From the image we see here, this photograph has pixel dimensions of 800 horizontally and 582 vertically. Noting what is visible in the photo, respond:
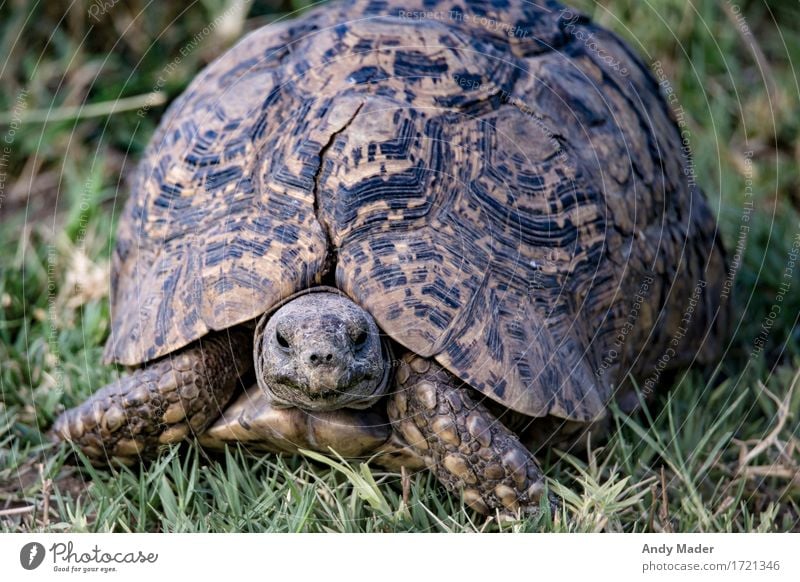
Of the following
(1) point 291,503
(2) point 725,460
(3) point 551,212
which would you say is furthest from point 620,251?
(1) point 291,503

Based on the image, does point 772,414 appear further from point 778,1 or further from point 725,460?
point 778,1

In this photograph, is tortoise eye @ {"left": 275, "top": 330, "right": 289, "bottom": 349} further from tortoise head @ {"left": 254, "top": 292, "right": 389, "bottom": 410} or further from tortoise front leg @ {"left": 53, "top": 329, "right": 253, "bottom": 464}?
tortoise front leg @ {"left": 53, "top": 329, "right": 253, "bottom": 464}

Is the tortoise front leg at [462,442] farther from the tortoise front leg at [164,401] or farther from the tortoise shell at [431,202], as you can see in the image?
the tortoise front leg at [164,401]

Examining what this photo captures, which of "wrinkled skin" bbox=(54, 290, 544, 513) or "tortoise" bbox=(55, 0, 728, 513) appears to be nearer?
"wrinkled skin" bbox=(54, 290, 544, 513)

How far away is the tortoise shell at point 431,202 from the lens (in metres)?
3.17

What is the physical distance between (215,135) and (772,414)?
7.42 ft

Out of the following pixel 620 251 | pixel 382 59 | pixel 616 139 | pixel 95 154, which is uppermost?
pixel 382 59

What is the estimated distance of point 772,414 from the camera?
3855 millimetres

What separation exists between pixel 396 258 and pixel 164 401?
0.89 m
